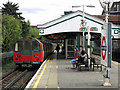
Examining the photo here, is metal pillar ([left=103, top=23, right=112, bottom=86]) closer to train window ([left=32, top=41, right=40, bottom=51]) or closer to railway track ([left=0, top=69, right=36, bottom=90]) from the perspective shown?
railway track ([left=0, top=69, right=36, bottom=90])

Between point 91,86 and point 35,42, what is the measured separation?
9.82 m

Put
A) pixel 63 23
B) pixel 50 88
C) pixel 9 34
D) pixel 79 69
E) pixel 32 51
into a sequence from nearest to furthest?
pixel 50 88 → pixel 79 69 → pixel 32 51 → pixel 63 23 → pixel 9 34

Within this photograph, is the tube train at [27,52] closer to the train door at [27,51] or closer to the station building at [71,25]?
the train door at [27,51]

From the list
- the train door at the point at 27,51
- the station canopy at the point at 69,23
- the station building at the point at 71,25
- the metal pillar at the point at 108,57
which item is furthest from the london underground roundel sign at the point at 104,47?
the station canopy at the point at 69,23

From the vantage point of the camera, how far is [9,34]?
138 ft

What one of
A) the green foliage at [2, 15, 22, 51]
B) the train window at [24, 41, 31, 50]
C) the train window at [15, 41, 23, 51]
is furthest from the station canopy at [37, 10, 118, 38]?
the green foliage at [2, 15, 22, 51]

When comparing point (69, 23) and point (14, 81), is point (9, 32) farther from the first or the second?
point (14, 81)

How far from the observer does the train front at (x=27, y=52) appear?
1717cm

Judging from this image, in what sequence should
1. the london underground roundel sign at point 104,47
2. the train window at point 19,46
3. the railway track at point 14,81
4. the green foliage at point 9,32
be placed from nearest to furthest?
the london underground roundel sign at point 104,47, the railway track at point 14,81, the train window at point 19,46, the green foliage at point 9,32

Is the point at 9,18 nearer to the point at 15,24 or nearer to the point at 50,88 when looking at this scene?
the point at 15,24

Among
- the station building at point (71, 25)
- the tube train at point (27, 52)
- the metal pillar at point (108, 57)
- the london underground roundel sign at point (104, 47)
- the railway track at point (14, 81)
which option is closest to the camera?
the metal pillar at point (108, 57)

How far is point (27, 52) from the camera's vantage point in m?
17.3

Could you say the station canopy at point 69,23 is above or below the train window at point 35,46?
above

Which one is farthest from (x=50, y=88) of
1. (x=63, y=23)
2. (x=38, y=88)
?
(x=63, y=23)
